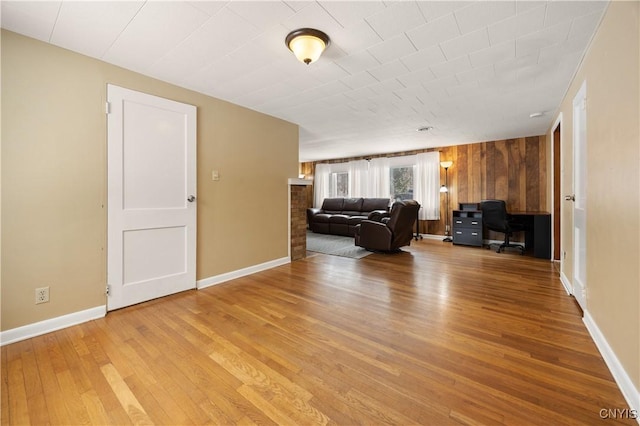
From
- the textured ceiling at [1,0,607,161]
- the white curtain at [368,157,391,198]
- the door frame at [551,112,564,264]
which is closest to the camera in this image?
the textured ceiling at [1,0,607,161]

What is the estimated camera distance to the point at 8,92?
1867mm

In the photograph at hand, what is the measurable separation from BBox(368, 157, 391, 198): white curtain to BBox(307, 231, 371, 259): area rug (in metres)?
1.69

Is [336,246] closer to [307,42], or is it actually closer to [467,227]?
[467,227]

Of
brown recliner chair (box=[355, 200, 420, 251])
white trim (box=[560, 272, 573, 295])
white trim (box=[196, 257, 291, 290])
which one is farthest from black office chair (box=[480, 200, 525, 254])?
white trim (box=[196, 257, 291, 290])

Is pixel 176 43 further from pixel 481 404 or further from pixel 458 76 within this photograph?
pixel 481 404

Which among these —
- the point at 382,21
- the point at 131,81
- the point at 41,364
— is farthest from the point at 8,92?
the point at 382,21

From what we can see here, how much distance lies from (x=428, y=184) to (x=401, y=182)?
31.9 inches

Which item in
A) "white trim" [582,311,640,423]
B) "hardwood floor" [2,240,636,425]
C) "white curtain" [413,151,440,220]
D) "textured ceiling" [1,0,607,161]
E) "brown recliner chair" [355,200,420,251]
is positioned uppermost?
"textured ceiling" [1,0,607,161]

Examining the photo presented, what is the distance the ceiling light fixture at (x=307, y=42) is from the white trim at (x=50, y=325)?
269 centimetres

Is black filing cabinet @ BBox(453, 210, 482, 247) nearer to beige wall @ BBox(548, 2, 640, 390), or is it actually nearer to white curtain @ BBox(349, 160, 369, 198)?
white curtain @ BBox(349, 160, 369, 198)

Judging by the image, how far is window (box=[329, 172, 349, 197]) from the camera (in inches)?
320

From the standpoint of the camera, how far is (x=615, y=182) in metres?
1.50

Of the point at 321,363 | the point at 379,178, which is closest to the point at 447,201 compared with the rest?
the point at 379,178

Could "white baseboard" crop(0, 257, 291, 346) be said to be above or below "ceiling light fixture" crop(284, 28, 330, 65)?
below
